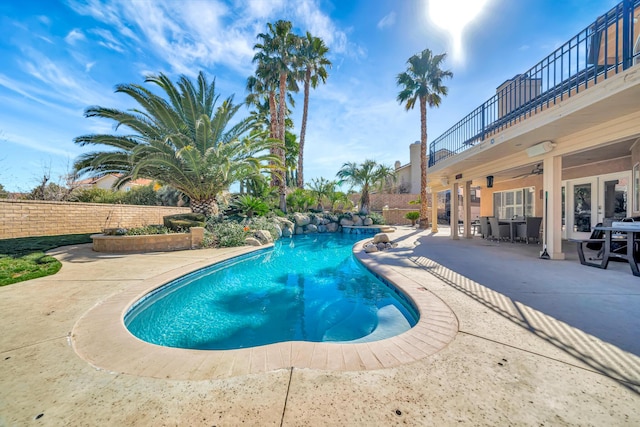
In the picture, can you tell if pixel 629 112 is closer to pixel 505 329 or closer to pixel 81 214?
pixel 505 329

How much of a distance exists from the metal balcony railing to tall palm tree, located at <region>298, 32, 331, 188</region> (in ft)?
40.3

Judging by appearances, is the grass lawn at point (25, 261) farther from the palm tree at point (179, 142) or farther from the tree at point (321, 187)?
the tree at point (321, 187)

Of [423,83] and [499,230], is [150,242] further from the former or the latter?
[423,83]

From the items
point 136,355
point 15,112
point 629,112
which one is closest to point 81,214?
point 15,112

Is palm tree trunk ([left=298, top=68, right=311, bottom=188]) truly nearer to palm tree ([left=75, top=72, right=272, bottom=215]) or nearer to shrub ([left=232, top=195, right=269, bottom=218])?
shrub ([left=232, top=195, right=269, bottom=218])

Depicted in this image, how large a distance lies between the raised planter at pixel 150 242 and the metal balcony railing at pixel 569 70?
1114cm

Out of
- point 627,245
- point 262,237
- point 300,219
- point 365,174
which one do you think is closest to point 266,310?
point 262,237

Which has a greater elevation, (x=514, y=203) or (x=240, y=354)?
(x=514, y=203)

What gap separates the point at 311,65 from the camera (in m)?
19.0

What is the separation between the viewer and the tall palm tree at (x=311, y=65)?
1881cm

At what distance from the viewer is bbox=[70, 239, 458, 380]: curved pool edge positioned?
7.23ft

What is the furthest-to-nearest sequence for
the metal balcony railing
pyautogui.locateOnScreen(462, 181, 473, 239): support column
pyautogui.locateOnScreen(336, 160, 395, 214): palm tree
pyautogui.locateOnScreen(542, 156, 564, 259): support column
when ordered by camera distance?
pyautogui.locateOnScreen(336, 160, 395, 214): palm tree → pyautogui.locateOnScreen(462, 181, 473, 239): support column → pyautogui.locateOnScreen(542, 156, 564, 259): support column → the metal balcony railing

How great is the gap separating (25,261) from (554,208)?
13360mm

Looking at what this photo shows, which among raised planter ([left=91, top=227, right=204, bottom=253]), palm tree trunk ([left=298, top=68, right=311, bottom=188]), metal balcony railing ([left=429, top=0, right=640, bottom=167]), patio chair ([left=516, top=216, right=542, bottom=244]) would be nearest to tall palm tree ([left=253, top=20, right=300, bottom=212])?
palm tree trunk ([left=298, top=68, right=311, bottom=188])
